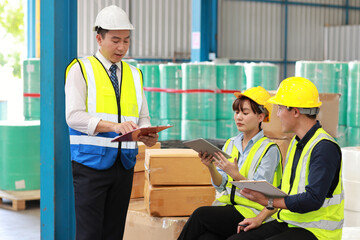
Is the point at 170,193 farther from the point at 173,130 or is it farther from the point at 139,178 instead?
the point at 173,130

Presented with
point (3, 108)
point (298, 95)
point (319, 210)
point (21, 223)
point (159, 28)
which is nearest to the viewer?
point (319, 210)

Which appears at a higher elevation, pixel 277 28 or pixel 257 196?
pixel 277 28

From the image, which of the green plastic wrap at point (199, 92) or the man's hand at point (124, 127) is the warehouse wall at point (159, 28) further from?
the man's hand at point (124, 127)

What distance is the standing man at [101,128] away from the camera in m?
3.00

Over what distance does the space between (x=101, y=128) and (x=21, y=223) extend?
355 cm

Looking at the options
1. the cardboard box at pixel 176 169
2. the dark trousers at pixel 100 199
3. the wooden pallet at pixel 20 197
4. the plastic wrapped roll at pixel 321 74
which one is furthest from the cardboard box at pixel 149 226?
the plastic wrapped roll at pixel 321 74

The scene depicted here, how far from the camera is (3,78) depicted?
66.2 ft

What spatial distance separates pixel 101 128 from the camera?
2955 mm

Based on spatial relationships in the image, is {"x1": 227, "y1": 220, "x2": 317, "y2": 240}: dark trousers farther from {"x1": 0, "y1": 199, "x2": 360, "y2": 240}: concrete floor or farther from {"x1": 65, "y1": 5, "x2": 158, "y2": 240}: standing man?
{"x1": 0, "y1": 199, "x2": 360, "y2": 240}: concrete floor

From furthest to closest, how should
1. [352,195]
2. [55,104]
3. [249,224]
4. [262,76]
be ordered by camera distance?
[262,76], [352,195], [55,104], [249,224]

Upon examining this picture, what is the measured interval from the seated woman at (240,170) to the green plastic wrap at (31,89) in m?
4.66

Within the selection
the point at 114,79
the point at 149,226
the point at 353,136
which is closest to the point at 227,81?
the point at 353,136

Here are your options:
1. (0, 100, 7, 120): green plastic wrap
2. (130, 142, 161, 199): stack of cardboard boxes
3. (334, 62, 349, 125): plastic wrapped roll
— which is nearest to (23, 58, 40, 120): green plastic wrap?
(130, 142, 161, 199): stack of cardboard boxes

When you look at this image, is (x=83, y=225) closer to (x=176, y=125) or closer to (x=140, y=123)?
(x=140, y=123)
